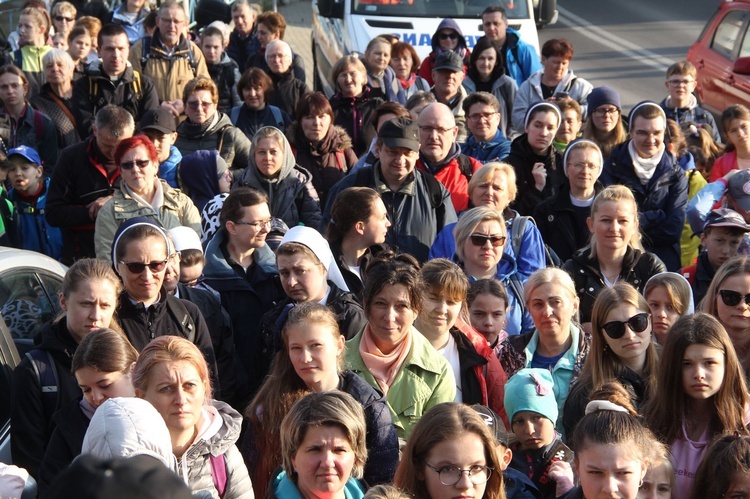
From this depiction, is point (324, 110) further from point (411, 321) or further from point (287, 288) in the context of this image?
point (411, 321)

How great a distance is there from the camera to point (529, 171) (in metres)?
9.50

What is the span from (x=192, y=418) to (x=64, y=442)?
2.28ft

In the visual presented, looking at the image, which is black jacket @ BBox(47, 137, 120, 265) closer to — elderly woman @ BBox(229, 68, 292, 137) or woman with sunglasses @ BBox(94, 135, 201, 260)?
woman with sunglasses @ BBox(94, 135, 201, 260)

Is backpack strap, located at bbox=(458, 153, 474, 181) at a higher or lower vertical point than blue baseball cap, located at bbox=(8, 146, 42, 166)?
higher

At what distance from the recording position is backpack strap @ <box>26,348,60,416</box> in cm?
566

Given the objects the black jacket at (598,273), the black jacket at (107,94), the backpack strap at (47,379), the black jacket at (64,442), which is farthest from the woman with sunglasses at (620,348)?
the black jacket at (107,94)

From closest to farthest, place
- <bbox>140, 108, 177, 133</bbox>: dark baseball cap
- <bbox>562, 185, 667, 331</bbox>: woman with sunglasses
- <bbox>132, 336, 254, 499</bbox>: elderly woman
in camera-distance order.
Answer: <bbox>132, 336, 254, 499</bbox>: elderly woman
<bbox>562, 185, 667, 331</bbox>: woman with sunglasses
<bbox>140, 108, 177, 133</bbox>: dark baseball cap

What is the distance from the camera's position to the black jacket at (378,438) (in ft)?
17.3

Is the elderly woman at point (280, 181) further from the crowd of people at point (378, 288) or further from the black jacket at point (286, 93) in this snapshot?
the black jacket at point (286, 93)

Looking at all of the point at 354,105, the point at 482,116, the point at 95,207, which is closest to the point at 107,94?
the point at 354,105

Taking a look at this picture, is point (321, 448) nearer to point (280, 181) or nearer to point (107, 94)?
point (280, 181)

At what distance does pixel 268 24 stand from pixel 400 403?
948 centimetres

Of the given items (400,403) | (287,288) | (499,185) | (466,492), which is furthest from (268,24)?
(466,492)

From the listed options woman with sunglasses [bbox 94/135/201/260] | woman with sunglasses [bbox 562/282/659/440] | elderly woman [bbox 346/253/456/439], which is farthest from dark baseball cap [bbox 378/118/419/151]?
woman with sunglasses [bbox 562/282/659/440]
